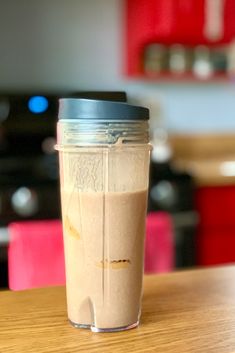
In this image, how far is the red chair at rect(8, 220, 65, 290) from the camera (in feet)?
4.02

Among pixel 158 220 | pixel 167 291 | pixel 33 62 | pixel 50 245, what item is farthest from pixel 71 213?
pixel 33 62

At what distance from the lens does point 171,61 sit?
9.02ft

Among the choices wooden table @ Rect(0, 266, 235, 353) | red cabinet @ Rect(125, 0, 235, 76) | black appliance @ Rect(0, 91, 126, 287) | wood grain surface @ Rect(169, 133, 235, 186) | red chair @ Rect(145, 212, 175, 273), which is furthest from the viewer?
wood grain surface @ Rect(169, 133, 235, 186)

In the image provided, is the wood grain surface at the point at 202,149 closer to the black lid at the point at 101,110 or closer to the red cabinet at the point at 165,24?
the red cabinet at the point at 165,24

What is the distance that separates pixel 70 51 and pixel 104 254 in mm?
2134

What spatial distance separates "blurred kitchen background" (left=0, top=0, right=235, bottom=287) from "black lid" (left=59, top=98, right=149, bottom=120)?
56.1 inches

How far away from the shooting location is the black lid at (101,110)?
61 centimetres

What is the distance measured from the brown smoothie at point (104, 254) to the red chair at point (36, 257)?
1.60 feet

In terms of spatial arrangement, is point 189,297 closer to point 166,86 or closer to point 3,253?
point 3,253

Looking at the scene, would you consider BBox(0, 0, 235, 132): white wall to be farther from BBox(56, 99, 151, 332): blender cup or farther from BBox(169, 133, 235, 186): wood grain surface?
BBox(56, 99, 151, 332): blender cup

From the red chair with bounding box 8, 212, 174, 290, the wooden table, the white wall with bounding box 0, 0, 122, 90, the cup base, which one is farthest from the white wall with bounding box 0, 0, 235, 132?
the cup base

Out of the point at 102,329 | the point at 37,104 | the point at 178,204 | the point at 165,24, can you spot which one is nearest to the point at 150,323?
the point at 102,329

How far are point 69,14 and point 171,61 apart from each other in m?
0.51

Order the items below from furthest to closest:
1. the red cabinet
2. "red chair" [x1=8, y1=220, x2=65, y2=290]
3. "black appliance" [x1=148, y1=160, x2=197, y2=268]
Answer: the red cabinet
"black appliance" [x1=148, y1=160, x2=197, y2=268]
"red chair" [x1=8, y1=220, x2=65, y2=290]
